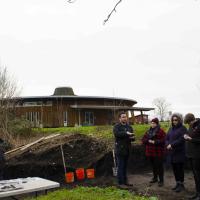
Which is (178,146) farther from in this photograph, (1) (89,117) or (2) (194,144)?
(1) (89,117)

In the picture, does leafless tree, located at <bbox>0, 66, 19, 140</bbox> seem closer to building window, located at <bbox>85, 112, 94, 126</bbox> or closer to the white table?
the white table

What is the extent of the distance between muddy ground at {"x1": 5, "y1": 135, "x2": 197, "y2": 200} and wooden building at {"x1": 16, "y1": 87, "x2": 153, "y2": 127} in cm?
2094

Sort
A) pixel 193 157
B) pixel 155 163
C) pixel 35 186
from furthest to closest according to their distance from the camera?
pixel 155 163, pixel 193 157, pixel 35 186

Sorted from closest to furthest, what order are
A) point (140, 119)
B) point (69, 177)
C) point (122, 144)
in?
point (122, 144) < point (69, 177) < point (140, 119)

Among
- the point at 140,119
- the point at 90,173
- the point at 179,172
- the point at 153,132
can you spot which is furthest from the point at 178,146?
the point at 140,119

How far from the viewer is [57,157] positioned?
10.9m

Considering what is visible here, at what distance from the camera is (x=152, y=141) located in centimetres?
820

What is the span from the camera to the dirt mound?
10.5 metres

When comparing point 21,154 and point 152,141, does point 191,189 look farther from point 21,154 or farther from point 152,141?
point 21,154

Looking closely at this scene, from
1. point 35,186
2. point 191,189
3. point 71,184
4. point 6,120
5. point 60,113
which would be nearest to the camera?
point 35,186

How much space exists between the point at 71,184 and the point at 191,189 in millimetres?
3193

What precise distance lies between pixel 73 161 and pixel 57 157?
1.80 feet

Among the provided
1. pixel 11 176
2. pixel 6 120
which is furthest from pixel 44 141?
pixel 6 120

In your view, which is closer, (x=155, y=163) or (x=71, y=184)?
(x=155, y=163)
